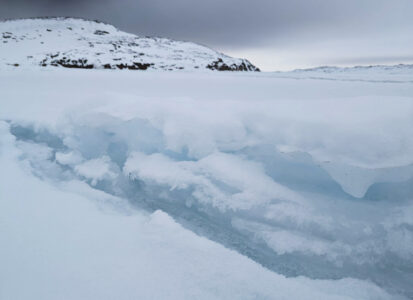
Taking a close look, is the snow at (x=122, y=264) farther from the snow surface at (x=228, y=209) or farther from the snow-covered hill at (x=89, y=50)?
the snow-covered hill at (x=89, y=50)

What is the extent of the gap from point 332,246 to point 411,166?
0.48m

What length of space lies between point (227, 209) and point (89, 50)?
16.5 metres

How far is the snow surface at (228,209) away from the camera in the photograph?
3.21ft

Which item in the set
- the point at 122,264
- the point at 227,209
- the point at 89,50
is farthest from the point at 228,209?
the point at 89,50

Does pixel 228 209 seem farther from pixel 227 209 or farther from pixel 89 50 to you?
pixel 89 50

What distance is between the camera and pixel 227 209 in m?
1.35

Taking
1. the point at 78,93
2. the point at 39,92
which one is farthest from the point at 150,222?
the point at 39,92

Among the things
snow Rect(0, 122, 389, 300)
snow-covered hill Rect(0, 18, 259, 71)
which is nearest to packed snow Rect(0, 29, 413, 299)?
snow Rect(0, 122, 389, 300)

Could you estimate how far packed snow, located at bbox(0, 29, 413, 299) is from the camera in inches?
38.4

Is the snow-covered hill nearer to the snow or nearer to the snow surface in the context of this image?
the snow surface

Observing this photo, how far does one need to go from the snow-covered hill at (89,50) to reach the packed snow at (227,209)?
9985 millimetres

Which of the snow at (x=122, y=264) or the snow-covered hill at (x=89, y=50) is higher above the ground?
the snow-covered hill at (x=89, y=50)

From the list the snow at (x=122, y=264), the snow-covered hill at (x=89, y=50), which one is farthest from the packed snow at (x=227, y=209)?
the snow-covered hill at (x=89, y=50)

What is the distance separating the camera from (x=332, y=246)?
1.14 meters
